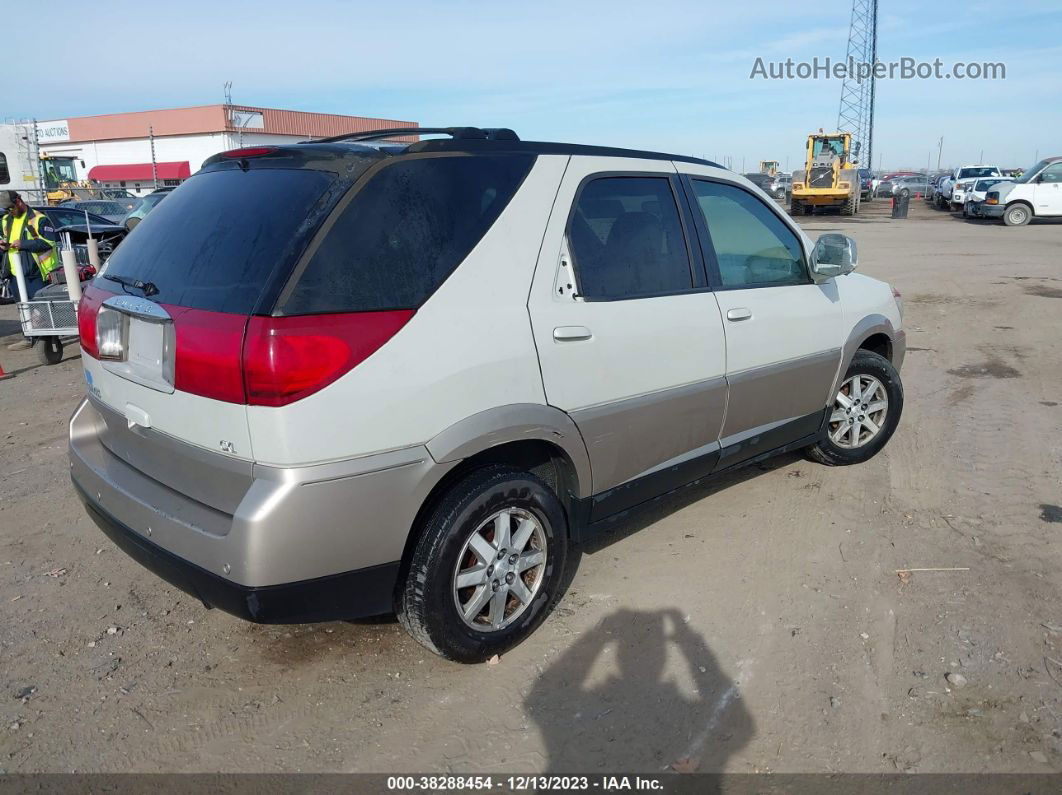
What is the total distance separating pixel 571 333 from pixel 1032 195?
28414 millimetres

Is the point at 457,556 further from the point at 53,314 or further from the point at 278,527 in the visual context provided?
the point at 53,314

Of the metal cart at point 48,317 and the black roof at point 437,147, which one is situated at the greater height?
the black roof at point 437,147

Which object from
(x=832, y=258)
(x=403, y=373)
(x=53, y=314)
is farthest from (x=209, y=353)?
(x=53, y=314)

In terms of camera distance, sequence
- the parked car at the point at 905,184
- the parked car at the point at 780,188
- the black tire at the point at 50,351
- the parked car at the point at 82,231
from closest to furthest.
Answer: the black tire at the point at 50,351 → the parked car at the point at 82,231 → the parked car at the point at 780,188 → the parked car at the point at 905,184

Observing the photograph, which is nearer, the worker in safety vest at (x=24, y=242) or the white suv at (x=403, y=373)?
the white suv at (x=403, y=373)

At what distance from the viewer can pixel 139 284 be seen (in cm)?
300

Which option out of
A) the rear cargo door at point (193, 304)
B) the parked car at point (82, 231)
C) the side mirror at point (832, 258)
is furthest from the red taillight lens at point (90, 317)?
the parked car at point (82, 231)

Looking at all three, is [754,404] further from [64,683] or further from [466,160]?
[64,683]

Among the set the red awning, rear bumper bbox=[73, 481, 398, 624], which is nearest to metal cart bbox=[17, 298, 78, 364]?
rear bumper bbox=[73, 481, 398, 624]

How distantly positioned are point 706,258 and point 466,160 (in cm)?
140

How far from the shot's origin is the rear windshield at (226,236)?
2.61 m

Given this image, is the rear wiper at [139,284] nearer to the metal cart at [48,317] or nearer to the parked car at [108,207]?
the metal cart at [48,317]

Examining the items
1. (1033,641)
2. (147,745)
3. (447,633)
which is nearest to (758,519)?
(1033,641)

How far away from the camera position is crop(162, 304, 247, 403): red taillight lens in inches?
98.1
